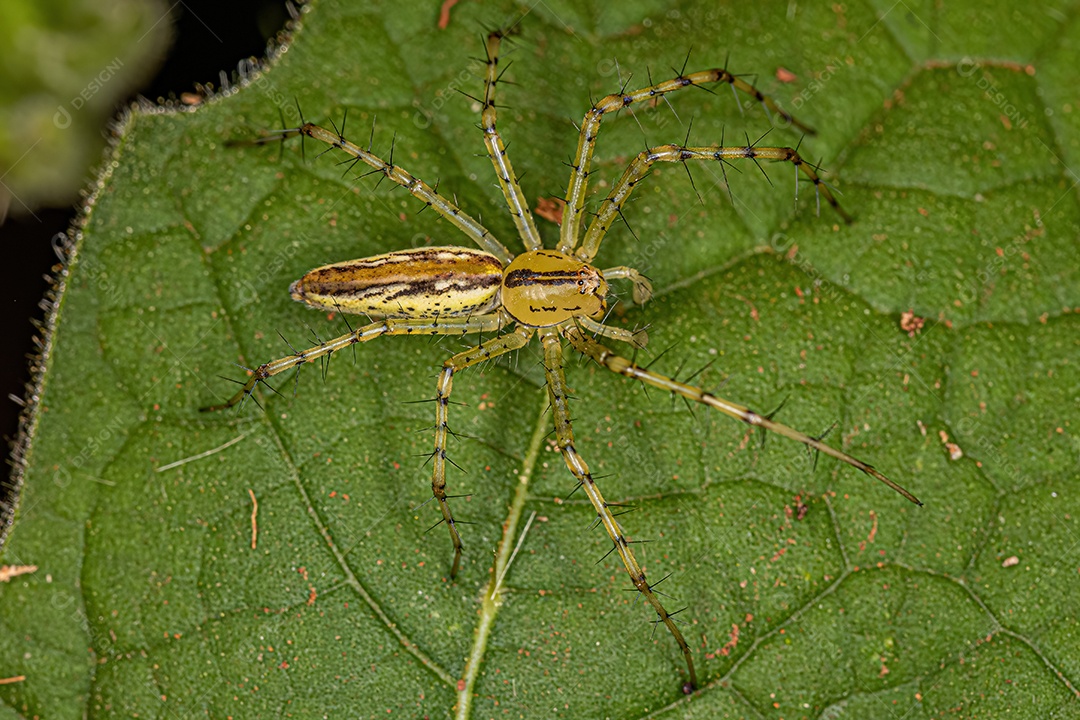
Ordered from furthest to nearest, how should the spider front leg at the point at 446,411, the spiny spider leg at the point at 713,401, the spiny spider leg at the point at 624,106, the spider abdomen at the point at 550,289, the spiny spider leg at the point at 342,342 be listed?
the spider abdomen at the point at 550,289 → the spiny spider leg at the point at 624,106 → the spiny spider leg at the point at 342,342 → the spider front leg at the point at 446,411 → the spiny spider leg at the point at 713,401

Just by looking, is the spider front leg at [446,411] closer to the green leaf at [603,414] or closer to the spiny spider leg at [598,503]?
the green leaf at [603,414]

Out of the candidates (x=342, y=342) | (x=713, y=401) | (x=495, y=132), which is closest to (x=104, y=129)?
(x=342, y=342)

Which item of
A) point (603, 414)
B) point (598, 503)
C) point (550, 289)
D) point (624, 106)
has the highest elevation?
point (624, 106)

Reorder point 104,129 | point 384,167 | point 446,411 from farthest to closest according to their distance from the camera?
point 104,129 < point 384,167 < point 446,411

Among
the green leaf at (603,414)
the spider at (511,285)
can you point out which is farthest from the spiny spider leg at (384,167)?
the green leaf at (603,414)

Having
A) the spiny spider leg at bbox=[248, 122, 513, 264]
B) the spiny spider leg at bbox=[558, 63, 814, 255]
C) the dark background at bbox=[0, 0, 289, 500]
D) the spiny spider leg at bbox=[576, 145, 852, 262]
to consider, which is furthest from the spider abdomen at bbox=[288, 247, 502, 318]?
the dark background at bbox=[0, 0, 289, 500]

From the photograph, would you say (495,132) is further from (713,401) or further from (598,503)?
(598,503)

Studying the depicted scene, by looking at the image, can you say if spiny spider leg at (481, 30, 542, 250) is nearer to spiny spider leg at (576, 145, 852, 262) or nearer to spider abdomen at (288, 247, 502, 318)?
spider abdomen at (288, 247, 502, 318)
